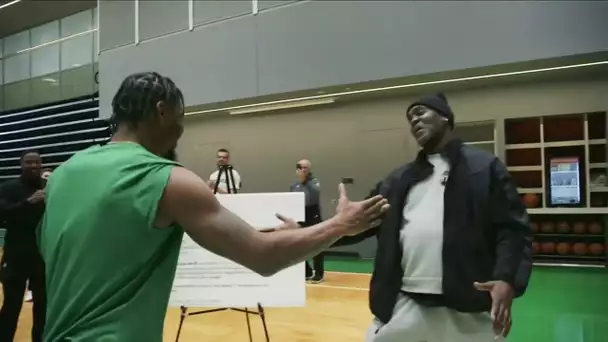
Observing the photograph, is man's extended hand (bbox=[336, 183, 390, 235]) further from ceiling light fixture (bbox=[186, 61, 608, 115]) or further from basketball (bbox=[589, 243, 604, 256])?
basketball (bbox=[589, 243, 604, 256])

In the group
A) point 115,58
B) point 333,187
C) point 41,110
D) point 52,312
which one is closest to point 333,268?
point 333,187

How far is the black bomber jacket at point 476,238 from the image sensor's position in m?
2.02

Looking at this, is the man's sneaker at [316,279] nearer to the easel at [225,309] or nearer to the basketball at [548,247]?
the easel at [225,309]

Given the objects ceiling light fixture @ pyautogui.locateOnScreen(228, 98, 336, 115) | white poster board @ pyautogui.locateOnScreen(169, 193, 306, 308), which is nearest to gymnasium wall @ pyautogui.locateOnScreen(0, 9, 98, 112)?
ceiling light fixture @ pyautogui.locateOnScreen(228, 98, 336, 115)

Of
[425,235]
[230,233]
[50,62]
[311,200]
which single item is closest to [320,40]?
[311,200]

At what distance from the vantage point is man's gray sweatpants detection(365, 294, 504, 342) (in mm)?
2068

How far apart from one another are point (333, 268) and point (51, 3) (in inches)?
445

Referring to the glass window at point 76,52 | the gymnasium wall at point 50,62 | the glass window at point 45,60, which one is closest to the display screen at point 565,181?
the gymnasium wall at point 50,62

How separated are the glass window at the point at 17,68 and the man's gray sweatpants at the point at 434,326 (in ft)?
57.8

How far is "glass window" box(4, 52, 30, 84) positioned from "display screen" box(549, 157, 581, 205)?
602 inches

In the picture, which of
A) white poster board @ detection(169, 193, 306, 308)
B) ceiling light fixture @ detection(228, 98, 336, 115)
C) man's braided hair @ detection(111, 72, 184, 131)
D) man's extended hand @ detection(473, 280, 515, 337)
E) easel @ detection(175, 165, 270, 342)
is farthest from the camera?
ceiling light fixture @ detection(228, 98, 336, 115)

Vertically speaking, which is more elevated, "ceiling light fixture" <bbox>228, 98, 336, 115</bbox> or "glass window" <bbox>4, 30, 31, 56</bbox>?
"glass window" <bbox>4, 30, 31, 56</bbox>

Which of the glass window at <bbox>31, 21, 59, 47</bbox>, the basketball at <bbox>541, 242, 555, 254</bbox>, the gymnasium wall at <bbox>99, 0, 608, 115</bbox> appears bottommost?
the basketball at <bbox>541, 242, 555, 254</bbox>

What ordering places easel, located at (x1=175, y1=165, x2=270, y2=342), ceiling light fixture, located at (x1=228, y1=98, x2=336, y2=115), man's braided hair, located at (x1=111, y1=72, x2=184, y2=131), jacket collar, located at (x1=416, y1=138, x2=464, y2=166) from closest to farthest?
man's braided hair, located at (x1=111, y1=72, x2=184, y2=131) → jacket collar, located at (x1=416, y1=138, x2=464, y2=166) → easel, located at (x1=175, y1=165, x2=270, y2=342) → ceiling light fixture, located at (x1=228, y1=98, x2=336, y2=115)
